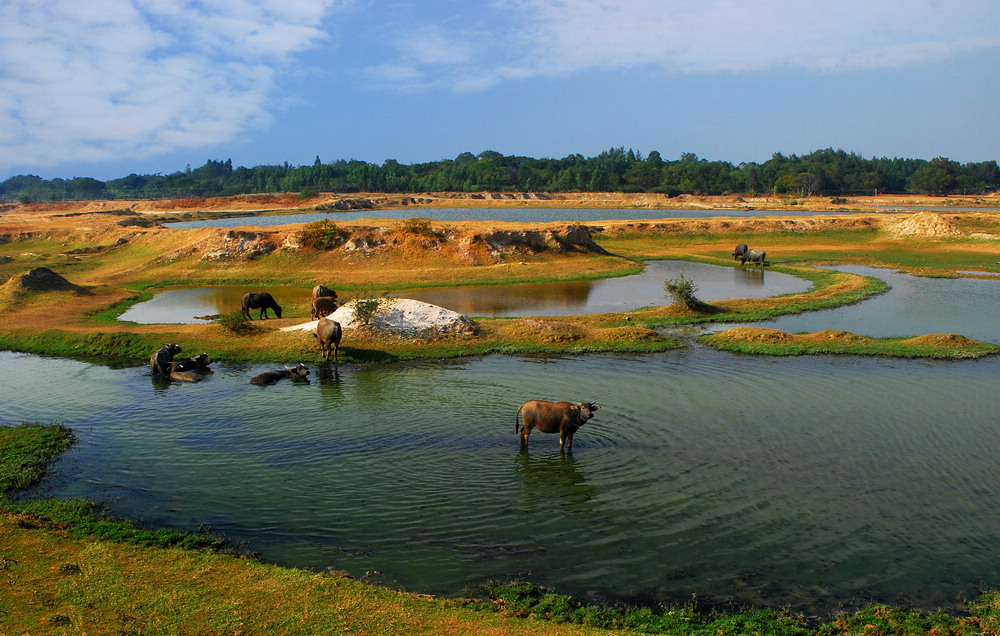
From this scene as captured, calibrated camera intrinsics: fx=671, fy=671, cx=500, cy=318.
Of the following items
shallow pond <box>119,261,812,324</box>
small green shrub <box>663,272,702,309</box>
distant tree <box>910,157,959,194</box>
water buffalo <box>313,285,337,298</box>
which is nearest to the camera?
small green shrub <box>663,272,702,309</box>

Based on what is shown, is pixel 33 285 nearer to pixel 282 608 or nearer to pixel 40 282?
pixel 40 282

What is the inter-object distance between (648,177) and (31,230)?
365 ft

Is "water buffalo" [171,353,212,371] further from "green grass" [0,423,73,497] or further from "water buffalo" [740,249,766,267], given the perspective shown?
"water buffalo" [740,249,766,267]

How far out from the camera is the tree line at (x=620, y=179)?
12419 centimetres

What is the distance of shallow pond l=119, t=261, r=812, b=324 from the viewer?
30047 mm

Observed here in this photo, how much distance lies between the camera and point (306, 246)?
44.6m

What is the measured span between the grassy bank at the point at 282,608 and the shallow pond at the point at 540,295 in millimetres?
20313

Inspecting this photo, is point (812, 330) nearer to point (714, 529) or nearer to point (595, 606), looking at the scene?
point (714, 529)

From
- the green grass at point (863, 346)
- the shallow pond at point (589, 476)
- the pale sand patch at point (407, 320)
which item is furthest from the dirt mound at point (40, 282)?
the green grass at point (863, 346)

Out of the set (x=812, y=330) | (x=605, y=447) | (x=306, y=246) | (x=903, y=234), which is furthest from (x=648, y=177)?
(x=605, y=447)

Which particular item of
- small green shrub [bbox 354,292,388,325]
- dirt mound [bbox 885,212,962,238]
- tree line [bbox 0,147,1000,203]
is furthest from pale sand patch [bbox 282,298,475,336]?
tree line [bbox 0,147,1000,203]

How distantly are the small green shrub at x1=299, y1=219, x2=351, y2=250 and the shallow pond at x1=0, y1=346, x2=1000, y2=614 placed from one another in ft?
85.1

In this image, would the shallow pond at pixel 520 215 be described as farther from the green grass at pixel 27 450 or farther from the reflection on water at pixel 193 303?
the green grass at pixel 27 450

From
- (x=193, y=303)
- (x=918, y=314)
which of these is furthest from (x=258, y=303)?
(x=918, y=314)
